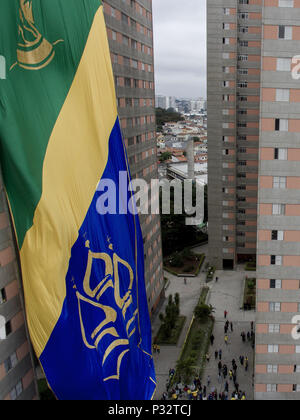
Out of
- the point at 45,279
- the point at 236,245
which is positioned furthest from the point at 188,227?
the point at 45,279

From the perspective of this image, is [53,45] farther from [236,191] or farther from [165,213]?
[165,213]

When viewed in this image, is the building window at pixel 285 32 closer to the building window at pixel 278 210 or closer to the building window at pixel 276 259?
the building window at pixel 278 210

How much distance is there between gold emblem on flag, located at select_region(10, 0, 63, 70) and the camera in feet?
39.6

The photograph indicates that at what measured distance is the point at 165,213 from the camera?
179 ft

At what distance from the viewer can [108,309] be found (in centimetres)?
1478

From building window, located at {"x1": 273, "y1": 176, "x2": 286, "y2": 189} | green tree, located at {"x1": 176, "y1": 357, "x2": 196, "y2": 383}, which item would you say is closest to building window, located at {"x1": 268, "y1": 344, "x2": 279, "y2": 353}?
green tree, located at {"x1": 176, "y1": 357, "x2": 196, "y2": 383}

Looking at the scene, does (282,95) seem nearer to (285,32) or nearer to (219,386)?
(285,32)

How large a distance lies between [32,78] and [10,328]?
11.1 metres

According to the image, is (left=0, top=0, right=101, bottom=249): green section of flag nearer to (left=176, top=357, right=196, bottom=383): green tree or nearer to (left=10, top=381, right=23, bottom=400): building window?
(left=10, top=381, right=23, bottom=400): building window

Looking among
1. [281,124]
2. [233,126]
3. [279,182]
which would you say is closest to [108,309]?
[279,182]

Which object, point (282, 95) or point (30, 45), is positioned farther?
point (282, 95)

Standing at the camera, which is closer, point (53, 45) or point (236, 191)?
point (53, 45)

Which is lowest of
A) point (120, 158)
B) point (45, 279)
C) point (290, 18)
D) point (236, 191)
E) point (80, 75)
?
point (236, 191)

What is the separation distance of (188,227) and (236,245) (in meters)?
8.13
